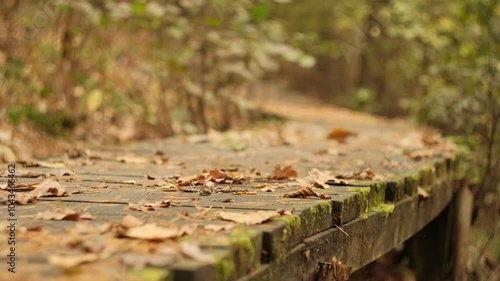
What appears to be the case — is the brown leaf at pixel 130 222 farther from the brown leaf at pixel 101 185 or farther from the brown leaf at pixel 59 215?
the brown leaf at pixel 101 185

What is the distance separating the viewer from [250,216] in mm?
2328

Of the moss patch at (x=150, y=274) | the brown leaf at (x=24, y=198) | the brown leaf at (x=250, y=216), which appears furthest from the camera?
the brown leaf at (x=24, y=198)

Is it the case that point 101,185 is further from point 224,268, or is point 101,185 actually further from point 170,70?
point 170,70

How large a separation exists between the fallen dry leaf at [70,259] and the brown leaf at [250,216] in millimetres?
609

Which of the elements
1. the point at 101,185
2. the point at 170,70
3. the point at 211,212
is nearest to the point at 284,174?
the point at 101,185

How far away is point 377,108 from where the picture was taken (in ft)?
55.1

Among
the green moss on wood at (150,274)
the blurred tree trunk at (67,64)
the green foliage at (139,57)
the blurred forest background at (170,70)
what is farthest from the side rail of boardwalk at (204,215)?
the blurred tree trunk at (67,64)

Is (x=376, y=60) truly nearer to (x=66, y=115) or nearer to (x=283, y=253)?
(x=66, y=115)

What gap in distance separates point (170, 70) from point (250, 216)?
5639 millimetres

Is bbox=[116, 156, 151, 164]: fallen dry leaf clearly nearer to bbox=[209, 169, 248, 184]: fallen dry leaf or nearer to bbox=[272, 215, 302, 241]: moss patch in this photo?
bbox=[209, 169, 248, 184]: fallen dry leaf

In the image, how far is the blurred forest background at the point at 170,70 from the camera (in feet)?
21.8

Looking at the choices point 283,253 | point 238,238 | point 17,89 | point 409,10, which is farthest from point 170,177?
point 409,10

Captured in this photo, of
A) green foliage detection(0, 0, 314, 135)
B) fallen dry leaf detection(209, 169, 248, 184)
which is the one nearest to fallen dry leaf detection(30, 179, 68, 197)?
fallen dry leaf detection(209, 169, 248, 184)

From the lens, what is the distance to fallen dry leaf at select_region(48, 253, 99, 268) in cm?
171
